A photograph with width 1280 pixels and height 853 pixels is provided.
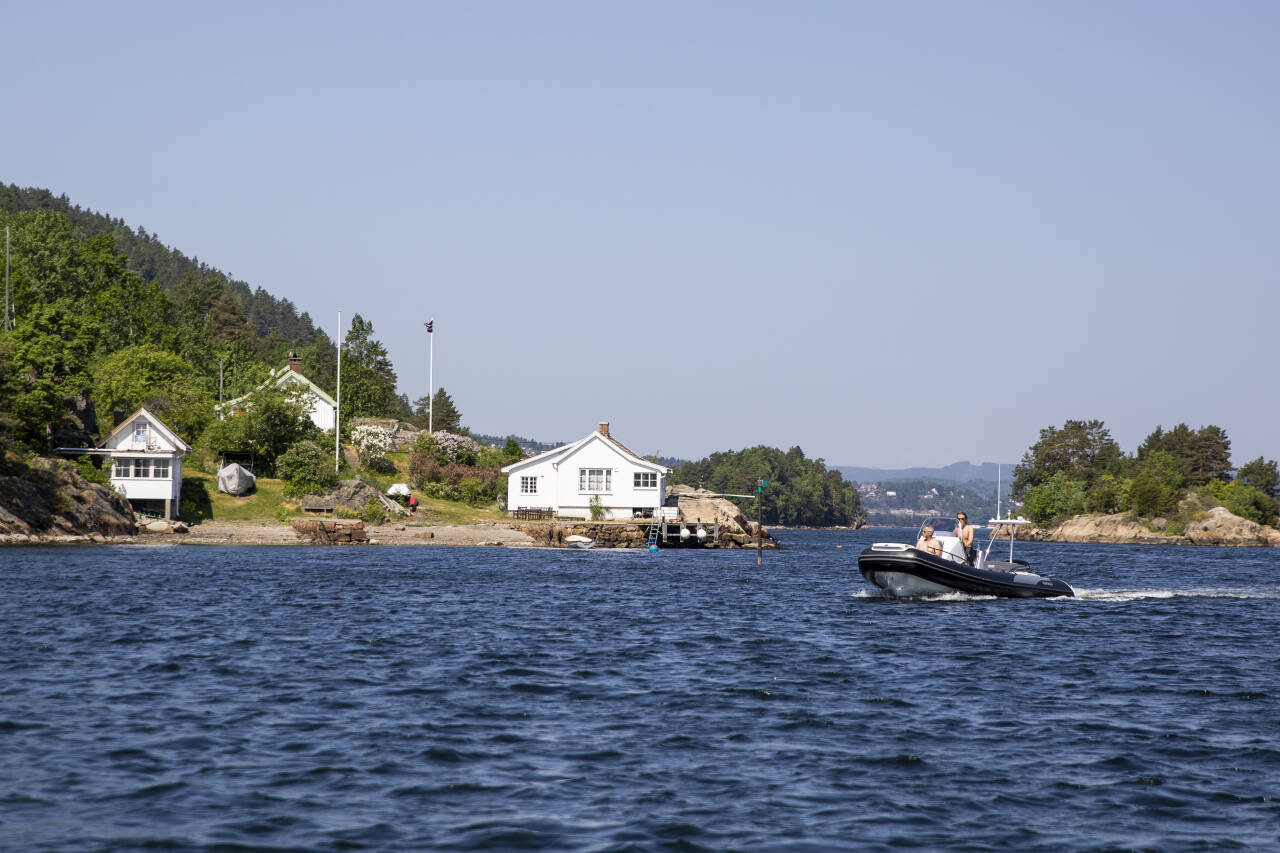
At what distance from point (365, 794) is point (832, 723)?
7.15m

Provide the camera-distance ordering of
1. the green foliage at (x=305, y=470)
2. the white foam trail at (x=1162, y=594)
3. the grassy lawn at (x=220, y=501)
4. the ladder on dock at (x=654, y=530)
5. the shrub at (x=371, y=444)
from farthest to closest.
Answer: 1. the shrub at (x=371, y=444)
2. the ladder on dock at (x=654, y=530)
3. the green foliage at (x=305, y=470)
4. the grassy lawn at (x=220, y=501)
5. the white foam trail at (x=1162, y=594)

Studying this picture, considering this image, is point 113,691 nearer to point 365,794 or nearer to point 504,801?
point 365,794

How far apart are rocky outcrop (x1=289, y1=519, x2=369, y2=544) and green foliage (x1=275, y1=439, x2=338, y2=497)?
7227 millimetres

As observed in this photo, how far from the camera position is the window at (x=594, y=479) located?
74125 mm

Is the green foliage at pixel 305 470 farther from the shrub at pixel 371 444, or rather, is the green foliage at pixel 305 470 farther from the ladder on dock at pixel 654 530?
the ladder on dock at pixel 654 530

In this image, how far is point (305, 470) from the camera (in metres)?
68.6

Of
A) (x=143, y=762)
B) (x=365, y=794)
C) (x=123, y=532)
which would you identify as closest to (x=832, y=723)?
(x=365, y=794)

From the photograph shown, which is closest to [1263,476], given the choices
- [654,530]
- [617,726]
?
[654,530]

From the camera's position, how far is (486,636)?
24.5 m

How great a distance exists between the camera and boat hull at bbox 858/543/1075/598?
107 feet

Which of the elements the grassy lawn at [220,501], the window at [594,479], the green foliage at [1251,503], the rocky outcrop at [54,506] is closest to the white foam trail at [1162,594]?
the window at [594,479]

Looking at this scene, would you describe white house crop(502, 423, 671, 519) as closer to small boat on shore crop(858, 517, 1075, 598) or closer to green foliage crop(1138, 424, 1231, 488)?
small boat on shore crop(858, 517, 1075, 598)

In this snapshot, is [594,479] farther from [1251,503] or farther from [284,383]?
[1251,503]

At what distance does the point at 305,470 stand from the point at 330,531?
10703 millimetres
